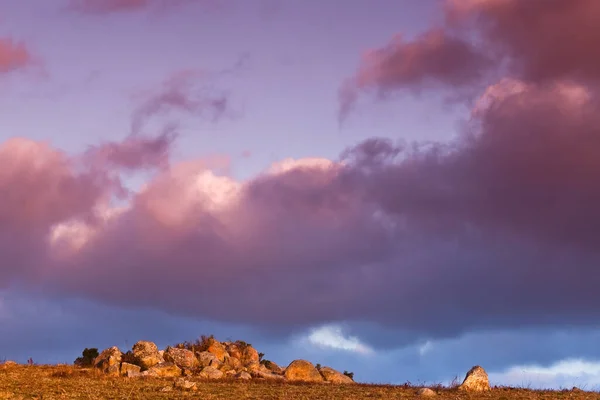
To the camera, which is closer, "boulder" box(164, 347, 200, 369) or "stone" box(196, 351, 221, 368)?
"boulder" box(164, 347, 200, 369)

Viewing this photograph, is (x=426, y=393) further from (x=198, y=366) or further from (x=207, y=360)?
(x=207, y=360)

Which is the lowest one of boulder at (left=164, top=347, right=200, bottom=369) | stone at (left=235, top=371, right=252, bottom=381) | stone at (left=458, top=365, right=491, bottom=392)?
stone at (left=458, top=365, right=491, bottom=392)

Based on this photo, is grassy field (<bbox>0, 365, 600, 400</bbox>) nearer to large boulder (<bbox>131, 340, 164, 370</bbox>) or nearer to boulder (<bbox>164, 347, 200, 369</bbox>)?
large boulder (<bbox>131, 340, 164, 370</bbox>)

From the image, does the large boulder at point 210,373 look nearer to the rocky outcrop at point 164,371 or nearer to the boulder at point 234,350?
the rocky outcrop at point 164,371

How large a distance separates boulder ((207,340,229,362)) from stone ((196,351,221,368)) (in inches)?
90.4

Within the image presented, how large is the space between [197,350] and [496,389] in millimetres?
29620

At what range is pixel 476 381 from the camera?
59625 millimetres

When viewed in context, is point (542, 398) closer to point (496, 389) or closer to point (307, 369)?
point (496, 389)

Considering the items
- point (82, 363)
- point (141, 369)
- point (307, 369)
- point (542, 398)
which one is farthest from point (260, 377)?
point (542, 398)

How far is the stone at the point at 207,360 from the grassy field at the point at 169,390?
826cm

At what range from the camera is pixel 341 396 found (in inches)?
1969

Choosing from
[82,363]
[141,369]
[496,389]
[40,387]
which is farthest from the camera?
[82,363]

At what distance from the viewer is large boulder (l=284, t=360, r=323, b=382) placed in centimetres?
6744

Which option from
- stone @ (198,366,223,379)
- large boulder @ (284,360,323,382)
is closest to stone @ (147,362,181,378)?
stone @ (198,366,223,379)
